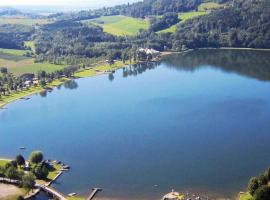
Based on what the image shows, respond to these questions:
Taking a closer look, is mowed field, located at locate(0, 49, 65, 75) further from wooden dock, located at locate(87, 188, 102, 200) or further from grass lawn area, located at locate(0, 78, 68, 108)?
wooden dock, located at locate(87, 188, 102, 200)

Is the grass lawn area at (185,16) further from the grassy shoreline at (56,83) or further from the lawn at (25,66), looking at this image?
the lawn at (25,66)

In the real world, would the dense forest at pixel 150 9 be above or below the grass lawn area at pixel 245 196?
above

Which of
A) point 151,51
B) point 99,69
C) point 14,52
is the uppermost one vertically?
point 14,52

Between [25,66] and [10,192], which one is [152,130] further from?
[25,66]

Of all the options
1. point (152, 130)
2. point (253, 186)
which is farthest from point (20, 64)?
point (253, 186)

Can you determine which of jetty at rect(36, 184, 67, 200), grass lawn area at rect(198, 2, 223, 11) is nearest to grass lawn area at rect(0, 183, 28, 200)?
jetty at rect(36, 184, 67, 200)

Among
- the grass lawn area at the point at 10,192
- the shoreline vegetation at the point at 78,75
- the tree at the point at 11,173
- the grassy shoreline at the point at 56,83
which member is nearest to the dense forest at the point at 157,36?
the shoreline vegetation at the point at 78,75
